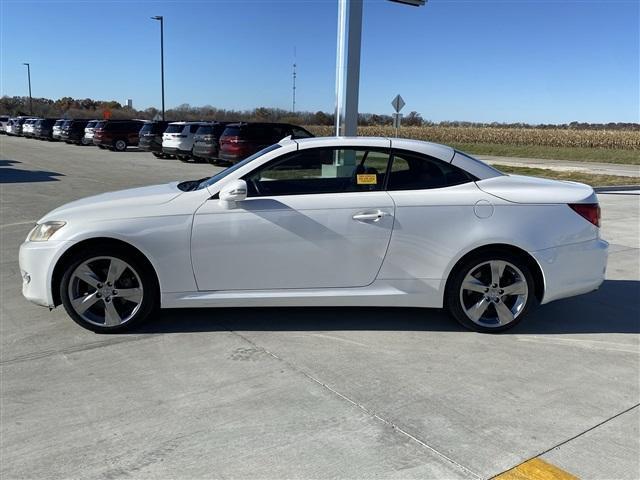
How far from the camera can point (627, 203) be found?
1259 cm

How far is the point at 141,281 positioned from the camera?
4297 millimetres

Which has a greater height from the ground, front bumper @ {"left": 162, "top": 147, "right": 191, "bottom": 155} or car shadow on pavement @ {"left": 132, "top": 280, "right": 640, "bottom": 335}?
front bumper @ {"left": 162, "top": 147, "right": 191, "bottom": 155}

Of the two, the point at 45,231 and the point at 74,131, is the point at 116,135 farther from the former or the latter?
the point at 45,231

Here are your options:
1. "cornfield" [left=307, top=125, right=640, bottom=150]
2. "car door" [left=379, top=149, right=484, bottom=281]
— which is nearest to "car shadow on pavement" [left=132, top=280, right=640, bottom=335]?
"car door" [left=379, top=149, right=484, bottom=281]

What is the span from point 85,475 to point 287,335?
1977mm

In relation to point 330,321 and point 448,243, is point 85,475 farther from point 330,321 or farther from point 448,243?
point 448,243

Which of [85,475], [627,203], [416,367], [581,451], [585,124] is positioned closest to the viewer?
[85,475]

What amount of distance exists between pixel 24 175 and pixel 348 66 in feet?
33.6

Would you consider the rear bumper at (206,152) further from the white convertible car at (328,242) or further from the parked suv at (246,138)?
the white convertible car at (328,242)

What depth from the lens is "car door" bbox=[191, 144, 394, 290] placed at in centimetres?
426

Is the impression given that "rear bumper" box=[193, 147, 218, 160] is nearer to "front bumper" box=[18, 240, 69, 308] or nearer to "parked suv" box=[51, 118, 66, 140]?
"front bumper" box=[18, 240, 69, 308]

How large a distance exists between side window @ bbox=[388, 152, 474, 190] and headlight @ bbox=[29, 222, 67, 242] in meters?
2.61

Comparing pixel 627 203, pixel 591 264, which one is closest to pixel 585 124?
pixel 627 203

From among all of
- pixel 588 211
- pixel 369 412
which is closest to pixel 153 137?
pixel 588 211
